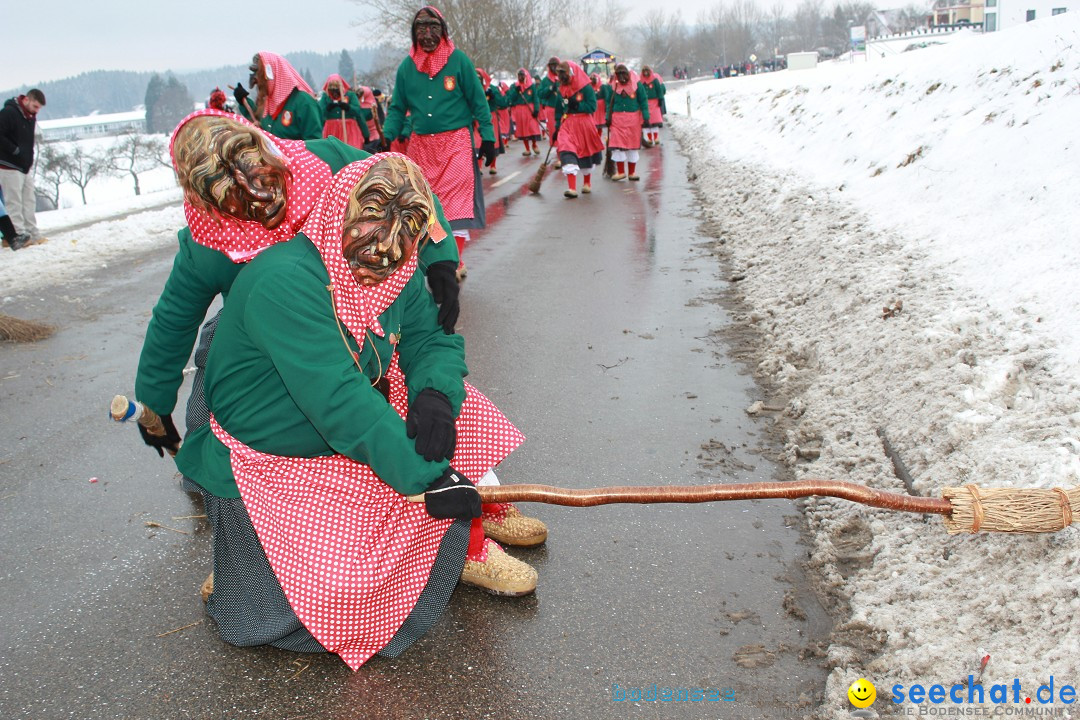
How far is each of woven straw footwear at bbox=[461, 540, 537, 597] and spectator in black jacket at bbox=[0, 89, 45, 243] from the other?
9845mm

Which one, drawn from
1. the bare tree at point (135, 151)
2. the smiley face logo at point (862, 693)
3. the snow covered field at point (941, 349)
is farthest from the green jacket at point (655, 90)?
the bare tree at point (135, 151)

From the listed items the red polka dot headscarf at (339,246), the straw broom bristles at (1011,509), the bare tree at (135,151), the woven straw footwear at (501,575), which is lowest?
the woven straw footwear at (501,575)

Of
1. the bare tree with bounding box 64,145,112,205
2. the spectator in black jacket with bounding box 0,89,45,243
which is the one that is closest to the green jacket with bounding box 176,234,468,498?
the spectator in black jacket with bounding box 0,89,45,243

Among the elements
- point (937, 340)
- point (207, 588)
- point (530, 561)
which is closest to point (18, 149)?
point (207, 588)

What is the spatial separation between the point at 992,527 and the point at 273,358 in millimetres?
2129

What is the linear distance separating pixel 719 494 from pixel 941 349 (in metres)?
1.68

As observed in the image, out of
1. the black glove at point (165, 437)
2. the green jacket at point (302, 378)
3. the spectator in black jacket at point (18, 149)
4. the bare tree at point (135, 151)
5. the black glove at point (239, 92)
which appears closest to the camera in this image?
the green jacket at point (302, 378)

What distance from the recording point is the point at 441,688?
2475mm

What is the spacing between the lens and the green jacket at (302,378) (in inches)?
85.1

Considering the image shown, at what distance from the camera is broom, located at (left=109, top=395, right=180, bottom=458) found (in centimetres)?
267

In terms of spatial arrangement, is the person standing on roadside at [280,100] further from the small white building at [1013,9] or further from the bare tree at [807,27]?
the bare tree at [807,27]

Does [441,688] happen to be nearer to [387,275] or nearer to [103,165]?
[387,275]

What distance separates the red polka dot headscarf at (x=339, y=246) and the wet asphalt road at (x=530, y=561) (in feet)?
3.63

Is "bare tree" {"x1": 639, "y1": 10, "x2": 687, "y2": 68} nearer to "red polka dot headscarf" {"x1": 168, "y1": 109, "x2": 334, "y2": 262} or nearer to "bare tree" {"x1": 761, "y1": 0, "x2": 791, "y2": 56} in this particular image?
"bare tree" {"x1": 761, "y1": 0, "x2": 791, "y2": 56}
